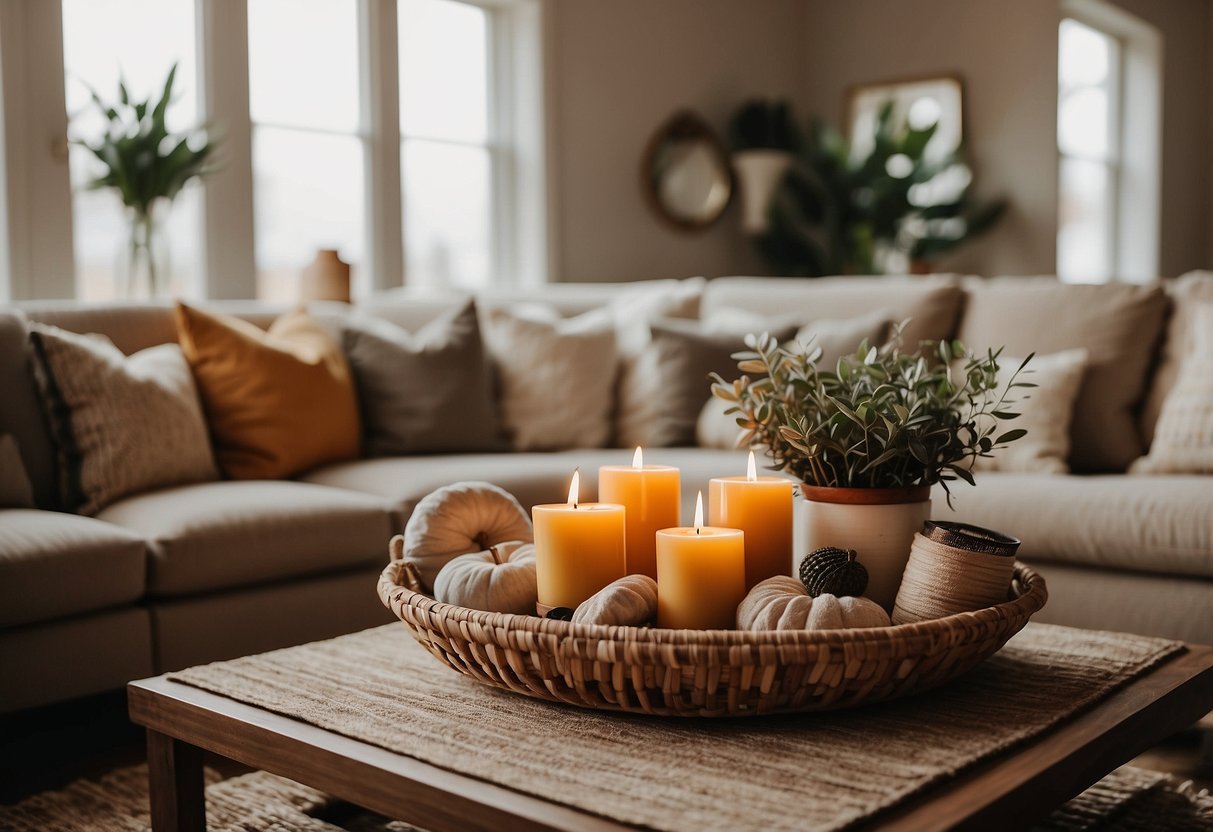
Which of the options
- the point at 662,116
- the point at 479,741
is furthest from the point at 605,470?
the point at 662,116

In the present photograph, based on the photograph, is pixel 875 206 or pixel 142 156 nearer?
pixel 142 156

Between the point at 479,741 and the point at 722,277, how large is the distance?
4.57 meters

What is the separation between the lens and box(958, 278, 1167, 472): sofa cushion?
2705 mm

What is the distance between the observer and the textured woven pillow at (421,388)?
118 inches

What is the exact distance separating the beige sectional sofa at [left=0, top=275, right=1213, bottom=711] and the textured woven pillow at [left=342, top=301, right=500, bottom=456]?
0.29ft

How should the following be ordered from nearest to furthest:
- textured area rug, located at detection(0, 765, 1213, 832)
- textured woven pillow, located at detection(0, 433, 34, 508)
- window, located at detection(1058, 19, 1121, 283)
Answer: textured area rug, located at detection(0, 765, 1213, 832), textured woven pillow, located at detection(0, 433, 34, 508), window, located at detection(1058, 19, 1121, 283)

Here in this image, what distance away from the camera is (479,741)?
3.59 ft

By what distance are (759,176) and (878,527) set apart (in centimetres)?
414

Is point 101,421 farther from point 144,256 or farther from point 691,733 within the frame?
point 691,733

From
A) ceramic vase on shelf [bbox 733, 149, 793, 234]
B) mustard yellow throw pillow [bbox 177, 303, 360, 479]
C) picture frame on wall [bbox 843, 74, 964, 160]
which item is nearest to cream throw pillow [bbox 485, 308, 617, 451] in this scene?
mustard yellow throw pillow [bbox 177, 303, 360, 479]

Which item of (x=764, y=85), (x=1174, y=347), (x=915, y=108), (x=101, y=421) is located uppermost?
(x=764, y=85)

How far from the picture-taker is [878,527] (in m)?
1.34

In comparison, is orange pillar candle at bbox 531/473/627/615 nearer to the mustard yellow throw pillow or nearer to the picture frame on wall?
the mustard yellow throw pillow

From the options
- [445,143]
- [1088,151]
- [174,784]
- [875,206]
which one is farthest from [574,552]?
[1088,151]
